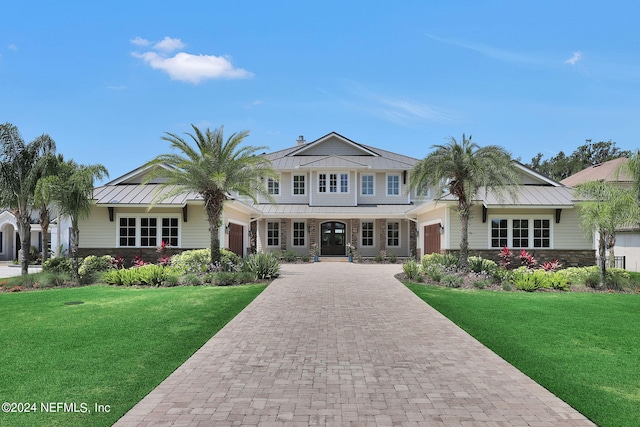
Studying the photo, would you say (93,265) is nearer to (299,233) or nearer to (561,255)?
(299,233)

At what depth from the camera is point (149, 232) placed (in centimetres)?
2067

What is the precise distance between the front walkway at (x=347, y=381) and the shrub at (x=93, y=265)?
1080cm

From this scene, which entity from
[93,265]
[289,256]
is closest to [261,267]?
[93,265]

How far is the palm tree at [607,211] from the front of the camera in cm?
1488

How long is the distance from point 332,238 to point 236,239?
708 centimetres

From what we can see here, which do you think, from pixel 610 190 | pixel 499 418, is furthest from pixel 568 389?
pixel 610 190

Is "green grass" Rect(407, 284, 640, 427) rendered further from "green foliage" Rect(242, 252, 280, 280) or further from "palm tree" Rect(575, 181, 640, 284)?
"green foliage" Rect(242, 252, 280, 280)

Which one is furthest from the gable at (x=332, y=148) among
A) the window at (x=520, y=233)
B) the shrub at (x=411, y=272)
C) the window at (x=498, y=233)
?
the shrub at (x=411, y=272)

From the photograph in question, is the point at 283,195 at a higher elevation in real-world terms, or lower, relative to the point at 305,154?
lower

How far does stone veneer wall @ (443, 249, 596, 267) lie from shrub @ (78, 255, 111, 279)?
1625cm

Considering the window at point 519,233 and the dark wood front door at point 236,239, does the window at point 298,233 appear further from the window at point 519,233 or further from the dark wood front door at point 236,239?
the window at point 519,233

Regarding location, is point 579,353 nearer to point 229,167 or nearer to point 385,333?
point 385,333

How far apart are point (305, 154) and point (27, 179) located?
1768cm

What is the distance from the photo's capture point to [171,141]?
57.3 ft
